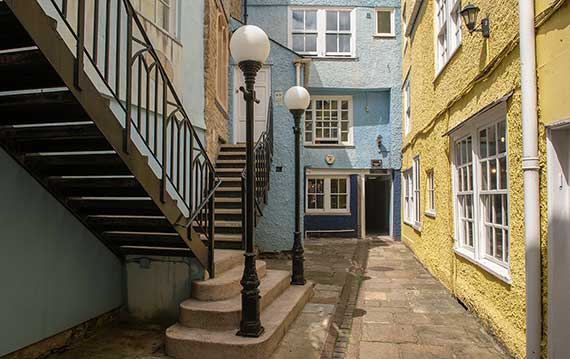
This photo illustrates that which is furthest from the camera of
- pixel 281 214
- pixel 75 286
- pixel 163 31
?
pixel 281 214

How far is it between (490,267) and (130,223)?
395 cm

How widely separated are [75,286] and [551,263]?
455 centimetres

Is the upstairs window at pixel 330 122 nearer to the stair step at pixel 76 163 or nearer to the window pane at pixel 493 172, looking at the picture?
the window pane at pixel 493 172

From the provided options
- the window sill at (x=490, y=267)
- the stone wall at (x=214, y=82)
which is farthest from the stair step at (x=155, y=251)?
the window sill at (x=490, y=267)

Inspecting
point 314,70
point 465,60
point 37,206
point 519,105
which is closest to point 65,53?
point 37,206

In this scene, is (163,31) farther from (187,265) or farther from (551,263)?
(551,263)

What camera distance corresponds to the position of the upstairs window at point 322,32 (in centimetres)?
1400

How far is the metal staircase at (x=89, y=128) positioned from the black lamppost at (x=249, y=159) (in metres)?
0.68

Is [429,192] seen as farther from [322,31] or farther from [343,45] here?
[322,31]

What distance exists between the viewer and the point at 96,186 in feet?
12.2

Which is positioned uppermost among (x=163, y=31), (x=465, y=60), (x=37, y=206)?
(x=163, y=31)

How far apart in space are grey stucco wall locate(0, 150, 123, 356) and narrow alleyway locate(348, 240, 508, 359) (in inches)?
115

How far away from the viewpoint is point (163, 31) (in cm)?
607

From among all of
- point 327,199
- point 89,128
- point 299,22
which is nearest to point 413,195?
point 327,199
